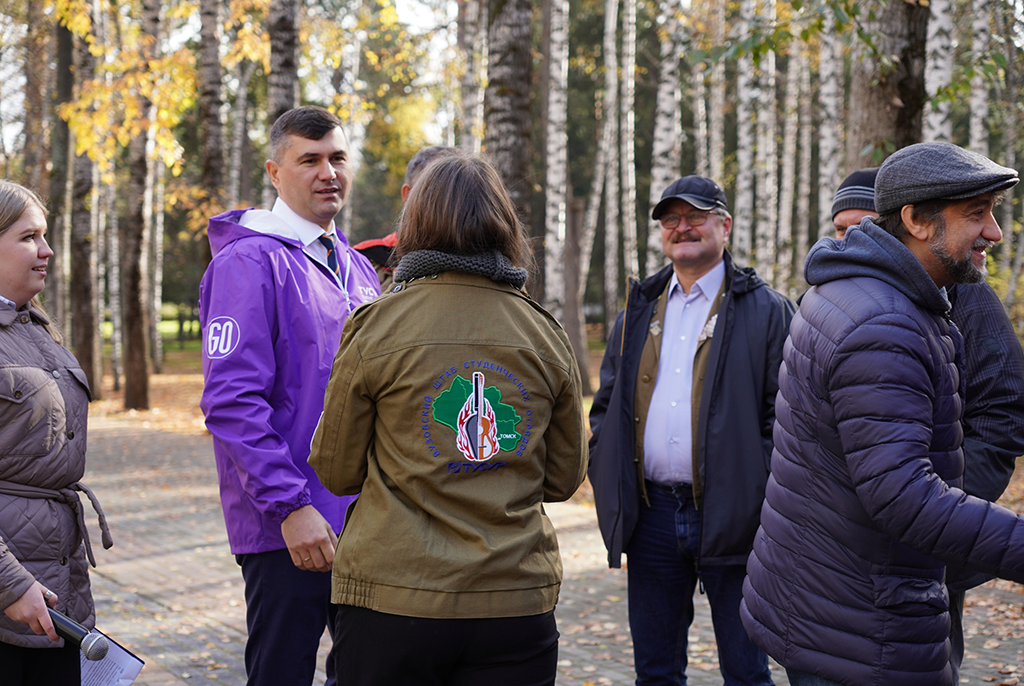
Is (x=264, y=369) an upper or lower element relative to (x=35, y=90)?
lower

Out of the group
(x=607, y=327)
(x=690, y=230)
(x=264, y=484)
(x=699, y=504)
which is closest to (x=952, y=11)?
(x=690, y=230)

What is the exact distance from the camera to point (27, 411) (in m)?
2.72

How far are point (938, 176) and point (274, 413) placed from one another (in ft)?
7.44

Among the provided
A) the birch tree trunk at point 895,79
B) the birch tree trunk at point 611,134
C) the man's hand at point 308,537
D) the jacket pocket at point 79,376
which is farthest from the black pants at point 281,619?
the birch tree trunk at point 611,134

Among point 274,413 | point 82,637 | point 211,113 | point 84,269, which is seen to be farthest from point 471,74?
point 82,637

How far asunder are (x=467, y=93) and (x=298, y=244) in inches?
527

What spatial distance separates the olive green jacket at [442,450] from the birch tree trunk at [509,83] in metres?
5.09

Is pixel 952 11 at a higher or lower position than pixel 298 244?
higher

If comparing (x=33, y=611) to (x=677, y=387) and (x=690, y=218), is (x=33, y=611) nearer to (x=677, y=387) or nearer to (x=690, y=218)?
(x=677, y=387)

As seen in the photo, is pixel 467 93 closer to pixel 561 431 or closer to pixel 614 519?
pixel 614 519

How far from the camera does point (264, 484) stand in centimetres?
292

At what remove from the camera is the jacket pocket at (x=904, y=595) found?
236 cm

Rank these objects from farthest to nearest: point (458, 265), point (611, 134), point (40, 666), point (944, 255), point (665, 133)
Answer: point (611, 134) → point (665, 133) → point (40, 666) → point (944, 255) → point (458, 265)

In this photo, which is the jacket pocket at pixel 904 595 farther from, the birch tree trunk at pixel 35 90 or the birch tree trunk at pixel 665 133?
the birch tree trunk at pixel 35 90
